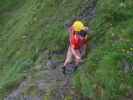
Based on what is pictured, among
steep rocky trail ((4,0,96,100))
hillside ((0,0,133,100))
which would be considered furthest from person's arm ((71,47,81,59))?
steep rocky trail ((4,0,96,100))

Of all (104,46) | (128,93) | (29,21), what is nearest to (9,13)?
(29,21)

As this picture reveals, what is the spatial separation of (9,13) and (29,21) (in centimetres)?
486

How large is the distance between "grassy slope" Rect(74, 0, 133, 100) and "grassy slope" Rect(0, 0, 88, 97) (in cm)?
131

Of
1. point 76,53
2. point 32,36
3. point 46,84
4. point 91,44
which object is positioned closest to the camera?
point 46,84

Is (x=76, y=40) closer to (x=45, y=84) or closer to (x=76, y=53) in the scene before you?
(x=76, y=53)

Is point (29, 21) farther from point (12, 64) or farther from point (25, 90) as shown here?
point (25, 90)

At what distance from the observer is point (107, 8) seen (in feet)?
36.6

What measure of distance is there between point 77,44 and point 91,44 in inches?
22.9

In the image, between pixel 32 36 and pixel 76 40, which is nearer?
pixel 76 40

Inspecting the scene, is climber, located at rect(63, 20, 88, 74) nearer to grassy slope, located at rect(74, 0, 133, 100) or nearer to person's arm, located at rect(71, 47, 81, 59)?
person's arm, located at rect(71, 47, 81, 59)

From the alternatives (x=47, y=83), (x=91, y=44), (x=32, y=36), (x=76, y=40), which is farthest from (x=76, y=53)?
(x=32, y=36)

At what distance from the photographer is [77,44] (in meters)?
10.0

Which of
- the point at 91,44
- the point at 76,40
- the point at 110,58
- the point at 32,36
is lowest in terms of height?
the point at 110,58

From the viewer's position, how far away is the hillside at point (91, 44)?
9.03m
